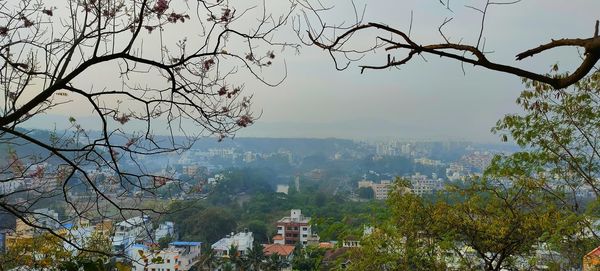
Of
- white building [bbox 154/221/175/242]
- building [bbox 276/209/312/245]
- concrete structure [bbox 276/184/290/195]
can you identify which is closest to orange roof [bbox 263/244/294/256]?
building [bbox 276/209/312/245]

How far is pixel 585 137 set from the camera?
3.96 m

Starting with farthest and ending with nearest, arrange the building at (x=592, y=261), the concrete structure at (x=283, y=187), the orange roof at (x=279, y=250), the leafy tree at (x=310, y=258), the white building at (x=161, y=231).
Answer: the concrete structure at (x=283, y=187) → the orange roof at (x=279, y=250) → the leafy tree at (x=310, y=258) → the building at (x=592, y=261) → the white building at (x=161, y=231)

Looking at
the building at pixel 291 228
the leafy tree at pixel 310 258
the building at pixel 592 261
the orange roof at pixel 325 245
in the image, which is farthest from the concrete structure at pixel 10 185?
the building at pixel 291 228

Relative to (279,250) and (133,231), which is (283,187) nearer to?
(279,250)

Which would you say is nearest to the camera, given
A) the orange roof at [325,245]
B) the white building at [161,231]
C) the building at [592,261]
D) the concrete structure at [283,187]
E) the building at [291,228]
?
the white building at [161,231]

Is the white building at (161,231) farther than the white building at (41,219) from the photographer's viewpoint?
Yes

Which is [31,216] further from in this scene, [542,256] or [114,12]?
[542,256]

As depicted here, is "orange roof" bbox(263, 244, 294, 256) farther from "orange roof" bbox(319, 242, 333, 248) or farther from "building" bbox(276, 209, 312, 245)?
"orange roof" bbox(319, 242, 333, 248)

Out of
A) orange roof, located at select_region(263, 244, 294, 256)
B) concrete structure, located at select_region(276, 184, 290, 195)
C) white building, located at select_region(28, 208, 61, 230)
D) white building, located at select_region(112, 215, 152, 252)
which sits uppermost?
white building, located at select_region(28, 208, 61, 230)

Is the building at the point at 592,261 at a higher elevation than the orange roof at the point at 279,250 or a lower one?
higher

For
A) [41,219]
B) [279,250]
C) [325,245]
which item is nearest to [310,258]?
[325,245]

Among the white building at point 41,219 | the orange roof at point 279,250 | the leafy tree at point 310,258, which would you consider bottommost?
the orange roof at point 279,250

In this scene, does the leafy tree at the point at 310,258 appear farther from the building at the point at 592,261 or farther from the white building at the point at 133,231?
the building at the point at 592,261

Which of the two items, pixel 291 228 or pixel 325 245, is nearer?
A: pixel 325 245
